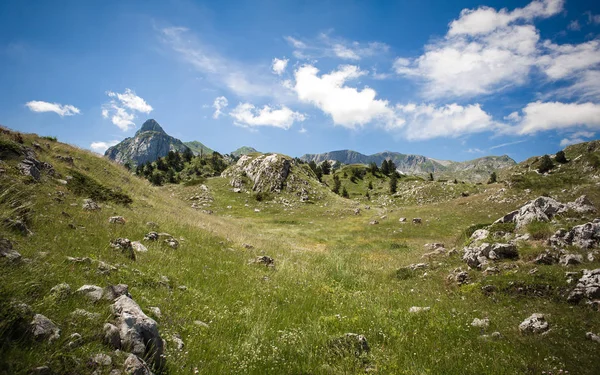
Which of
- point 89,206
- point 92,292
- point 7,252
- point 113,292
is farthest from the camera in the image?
point 89,206

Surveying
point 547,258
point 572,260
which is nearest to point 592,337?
point 572,260

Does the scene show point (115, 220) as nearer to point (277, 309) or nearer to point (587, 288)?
point (277, 309)

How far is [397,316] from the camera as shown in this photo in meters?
9.89

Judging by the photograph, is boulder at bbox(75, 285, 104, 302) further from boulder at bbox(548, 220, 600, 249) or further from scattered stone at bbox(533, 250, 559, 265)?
boulder at bbox(548, 220, 600, 249)

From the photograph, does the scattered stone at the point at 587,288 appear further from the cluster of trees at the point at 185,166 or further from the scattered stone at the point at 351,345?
the cluster of trees at the point at 185,166

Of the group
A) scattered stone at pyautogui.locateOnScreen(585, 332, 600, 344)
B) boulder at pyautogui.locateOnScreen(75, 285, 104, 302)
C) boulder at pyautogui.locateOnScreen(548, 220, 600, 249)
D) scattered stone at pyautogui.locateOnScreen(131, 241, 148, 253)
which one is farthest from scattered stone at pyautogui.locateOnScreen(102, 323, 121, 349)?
boulder at pyautogui.locateOnScreen(548, 220, 600, 249)

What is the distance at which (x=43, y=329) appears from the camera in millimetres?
4188

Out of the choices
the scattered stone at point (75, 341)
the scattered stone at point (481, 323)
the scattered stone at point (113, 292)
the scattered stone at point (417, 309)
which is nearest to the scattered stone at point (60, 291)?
the scattered stone at point (113, 292)

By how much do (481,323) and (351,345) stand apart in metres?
5.10

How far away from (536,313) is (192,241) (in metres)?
16.2

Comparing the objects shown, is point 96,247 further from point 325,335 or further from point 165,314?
point 325,335

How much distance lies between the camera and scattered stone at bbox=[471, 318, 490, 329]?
905 centimetres

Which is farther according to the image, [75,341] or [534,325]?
[534,325]

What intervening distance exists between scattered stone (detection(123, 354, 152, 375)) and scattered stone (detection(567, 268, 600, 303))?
13.1m
